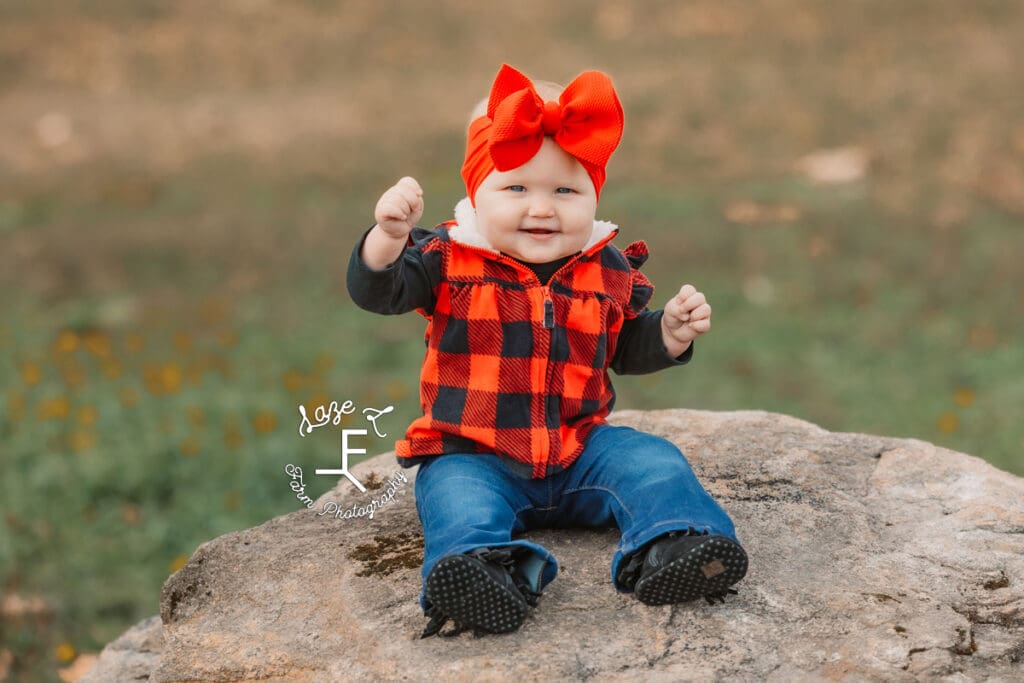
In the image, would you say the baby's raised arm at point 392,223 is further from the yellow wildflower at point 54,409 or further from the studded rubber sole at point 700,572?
the yellow wildflower at point 54,409

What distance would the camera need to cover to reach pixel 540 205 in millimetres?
2500

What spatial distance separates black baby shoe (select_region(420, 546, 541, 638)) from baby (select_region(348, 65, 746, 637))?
39 mm

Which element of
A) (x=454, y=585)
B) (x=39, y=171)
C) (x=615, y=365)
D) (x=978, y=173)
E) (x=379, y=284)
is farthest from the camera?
(x=39, y=171)

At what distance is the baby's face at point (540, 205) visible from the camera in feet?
8.21

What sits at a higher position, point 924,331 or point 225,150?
A: point 225,150

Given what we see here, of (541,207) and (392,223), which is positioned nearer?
(392,223)

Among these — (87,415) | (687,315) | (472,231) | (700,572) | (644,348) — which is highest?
(472,231)

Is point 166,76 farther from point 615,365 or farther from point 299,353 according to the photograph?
point 615,365

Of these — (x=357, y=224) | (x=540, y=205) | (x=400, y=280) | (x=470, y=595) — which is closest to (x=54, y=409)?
(x=400, y=280)

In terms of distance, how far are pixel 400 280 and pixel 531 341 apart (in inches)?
13.7

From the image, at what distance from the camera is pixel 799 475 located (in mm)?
2969

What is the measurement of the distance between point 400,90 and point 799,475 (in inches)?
321

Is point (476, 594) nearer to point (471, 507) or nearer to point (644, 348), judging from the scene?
point (471, 507)

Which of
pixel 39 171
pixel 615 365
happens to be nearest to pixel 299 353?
pixel 615 365
